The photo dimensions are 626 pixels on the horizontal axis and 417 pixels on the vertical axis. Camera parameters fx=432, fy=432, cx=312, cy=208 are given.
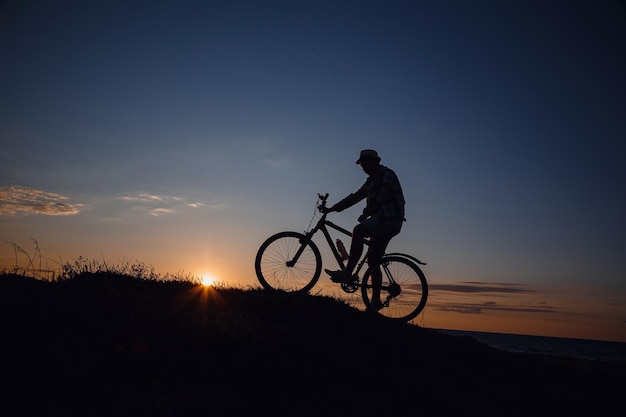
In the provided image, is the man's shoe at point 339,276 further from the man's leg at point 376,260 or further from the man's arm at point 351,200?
the man's arm at point 351,200

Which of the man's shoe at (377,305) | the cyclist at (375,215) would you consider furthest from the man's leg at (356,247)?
the man's shoe at (377,305)

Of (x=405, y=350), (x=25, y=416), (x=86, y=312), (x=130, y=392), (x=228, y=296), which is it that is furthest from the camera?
(x=228, y=296)

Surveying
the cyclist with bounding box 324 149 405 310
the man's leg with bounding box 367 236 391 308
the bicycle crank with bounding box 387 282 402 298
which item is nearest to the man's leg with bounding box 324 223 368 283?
the cyclist with bounding box 324 149 405 310

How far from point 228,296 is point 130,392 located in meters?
4.19

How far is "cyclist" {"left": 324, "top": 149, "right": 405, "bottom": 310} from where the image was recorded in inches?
405

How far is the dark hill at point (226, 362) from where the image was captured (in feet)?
17.7

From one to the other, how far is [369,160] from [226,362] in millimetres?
6027

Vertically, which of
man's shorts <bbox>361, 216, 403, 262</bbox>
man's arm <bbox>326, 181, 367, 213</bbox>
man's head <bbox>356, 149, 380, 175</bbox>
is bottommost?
man's shorts <bbox>361, 216, 403, 262</bbox>

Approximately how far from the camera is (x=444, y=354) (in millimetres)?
9547

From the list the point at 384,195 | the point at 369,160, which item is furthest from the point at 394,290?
the point at 369,160

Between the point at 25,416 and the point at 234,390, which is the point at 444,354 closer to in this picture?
the point at 234,390

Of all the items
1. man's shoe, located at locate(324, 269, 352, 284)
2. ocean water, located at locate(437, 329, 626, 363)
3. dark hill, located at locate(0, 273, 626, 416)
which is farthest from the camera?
ocean water, located at locate(437, 329, 626, 363)

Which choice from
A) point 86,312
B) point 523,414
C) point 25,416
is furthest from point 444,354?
point 25,416

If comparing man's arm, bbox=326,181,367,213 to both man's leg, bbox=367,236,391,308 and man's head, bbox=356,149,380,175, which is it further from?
man's leg, bbox=367,236,391,308
